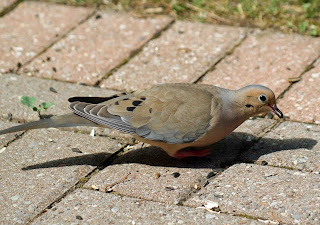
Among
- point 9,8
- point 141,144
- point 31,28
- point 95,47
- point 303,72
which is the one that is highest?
point 9,8

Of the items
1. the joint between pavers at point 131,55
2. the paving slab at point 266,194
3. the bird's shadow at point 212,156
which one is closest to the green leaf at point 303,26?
the joint between pavers at point 131,55

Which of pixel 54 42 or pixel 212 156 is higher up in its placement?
pixel 54 42

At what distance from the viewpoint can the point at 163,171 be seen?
4070 millimetres

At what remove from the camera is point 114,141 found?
4547 mm

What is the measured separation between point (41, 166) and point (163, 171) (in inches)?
34.5

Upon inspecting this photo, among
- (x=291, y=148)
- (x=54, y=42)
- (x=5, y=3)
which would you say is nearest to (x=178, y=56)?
(x=54, y=42)

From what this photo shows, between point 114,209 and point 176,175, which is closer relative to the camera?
point 114,209

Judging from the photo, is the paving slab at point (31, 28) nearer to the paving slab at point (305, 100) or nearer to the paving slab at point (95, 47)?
the paving slab at point (95, 47)

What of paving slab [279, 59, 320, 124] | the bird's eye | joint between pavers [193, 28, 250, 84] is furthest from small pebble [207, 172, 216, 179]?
joint between pavers [193, 28, 250, 84]

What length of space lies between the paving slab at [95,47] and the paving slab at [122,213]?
1930mm

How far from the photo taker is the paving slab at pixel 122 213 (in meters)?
3.44

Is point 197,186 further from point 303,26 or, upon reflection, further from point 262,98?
point 303,26

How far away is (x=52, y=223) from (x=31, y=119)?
156 cm

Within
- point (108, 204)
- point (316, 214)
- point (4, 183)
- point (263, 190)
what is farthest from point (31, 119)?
point (316, 214)
